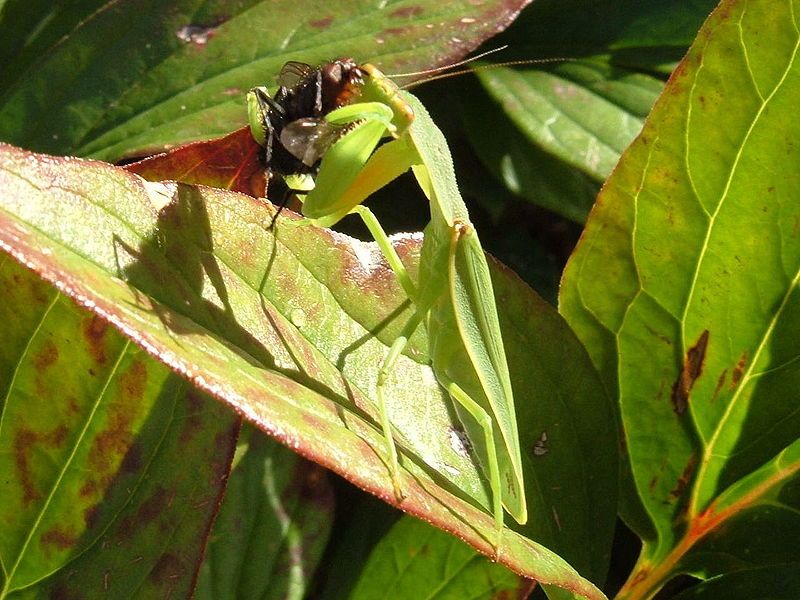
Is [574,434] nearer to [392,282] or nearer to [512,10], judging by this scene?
[392,282]

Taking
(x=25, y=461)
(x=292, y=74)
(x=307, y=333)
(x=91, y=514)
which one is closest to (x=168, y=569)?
(x=91, y=514)

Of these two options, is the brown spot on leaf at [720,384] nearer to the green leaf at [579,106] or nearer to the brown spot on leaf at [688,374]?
the brown spot on leaf at [688,374]

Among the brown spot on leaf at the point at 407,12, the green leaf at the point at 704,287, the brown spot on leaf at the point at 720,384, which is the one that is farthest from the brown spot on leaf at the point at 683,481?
the brown spot on leaf at the point at 407,12

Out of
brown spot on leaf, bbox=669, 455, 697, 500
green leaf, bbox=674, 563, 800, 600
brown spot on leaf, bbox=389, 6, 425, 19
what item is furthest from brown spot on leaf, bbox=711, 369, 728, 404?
brown spot on leaf, bbox=389, 6, 425, 19

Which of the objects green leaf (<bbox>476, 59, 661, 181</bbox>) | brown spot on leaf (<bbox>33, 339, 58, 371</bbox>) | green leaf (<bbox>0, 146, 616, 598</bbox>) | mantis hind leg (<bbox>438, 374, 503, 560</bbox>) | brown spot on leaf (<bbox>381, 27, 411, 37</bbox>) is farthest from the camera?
green leaf (<bbox>476, 59, 661, 181</bbox>)

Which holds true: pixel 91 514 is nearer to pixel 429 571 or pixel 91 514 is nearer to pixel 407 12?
pixel 429 571

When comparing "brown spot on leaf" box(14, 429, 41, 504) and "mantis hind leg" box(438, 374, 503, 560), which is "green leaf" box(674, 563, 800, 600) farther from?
"brown spot on leaf" box(14, 429, 41, 504)
